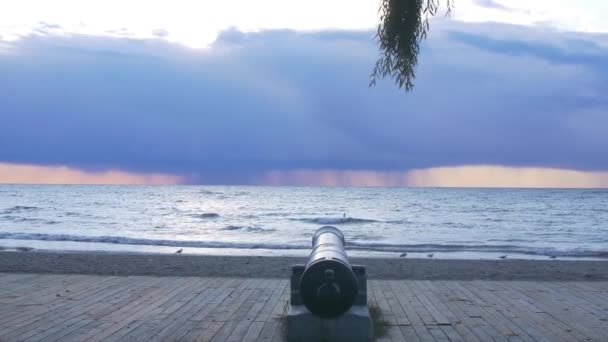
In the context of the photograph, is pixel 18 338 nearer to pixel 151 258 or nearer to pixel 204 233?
pixel 151 258

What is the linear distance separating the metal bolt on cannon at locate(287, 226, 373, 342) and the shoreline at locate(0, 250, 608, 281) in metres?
6.52

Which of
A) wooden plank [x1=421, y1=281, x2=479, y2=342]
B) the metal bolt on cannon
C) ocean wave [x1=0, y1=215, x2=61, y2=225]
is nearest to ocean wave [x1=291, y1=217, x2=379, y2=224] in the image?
ocean wave [x1=0, y1=215, x2=61, y2=225]

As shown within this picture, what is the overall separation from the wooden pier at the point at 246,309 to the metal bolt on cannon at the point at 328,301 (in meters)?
0.57

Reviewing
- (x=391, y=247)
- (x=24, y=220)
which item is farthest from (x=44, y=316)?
(x=24, y=220)

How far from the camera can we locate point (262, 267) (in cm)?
1570

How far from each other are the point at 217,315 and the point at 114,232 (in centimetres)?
2808

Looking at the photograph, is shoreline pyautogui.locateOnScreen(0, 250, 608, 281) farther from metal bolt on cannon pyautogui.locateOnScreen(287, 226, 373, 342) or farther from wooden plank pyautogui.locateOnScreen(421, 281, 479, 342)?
metal bolt on cannon pyautogui.locateOnScreen(287, 226, 373, 342)

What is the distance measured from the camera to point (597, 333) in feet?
26.0

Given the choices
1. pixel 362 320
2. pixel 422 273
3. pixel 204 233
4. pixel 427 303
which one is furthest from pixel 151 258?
pixel 204 233

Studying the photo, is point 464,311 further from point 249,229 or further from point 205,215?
point 205,215

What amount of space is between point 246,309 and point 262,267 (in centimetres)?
654

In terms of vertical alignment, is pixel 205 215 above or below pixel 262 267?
below

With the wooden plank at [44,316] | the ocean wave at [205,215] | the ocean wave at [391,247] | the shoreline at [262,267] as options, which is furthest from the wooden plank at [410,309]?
the ocean wave at [205,215]

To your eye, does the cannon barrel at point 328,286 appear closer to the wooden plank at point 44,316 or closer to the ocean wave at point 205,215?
the wooden plank at point 44,316
